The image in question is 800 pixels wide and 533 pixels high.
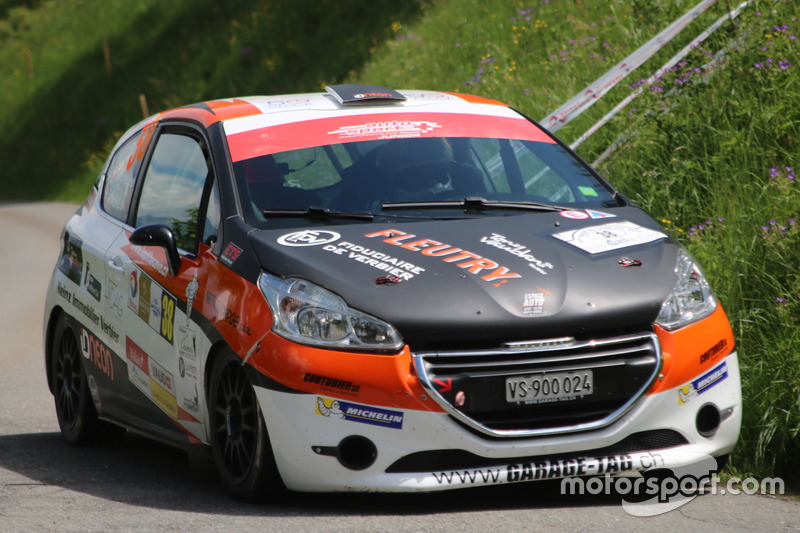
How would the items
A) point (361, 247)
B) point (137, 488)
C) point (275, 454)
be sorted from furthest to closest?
1. point (137, 488)
2. point (361, 247)
3. point (275, 454)

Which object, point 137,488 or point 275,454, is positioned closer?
point 275,454

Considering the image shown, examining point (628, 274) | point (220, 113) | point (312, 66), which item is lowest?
point (312, 66)

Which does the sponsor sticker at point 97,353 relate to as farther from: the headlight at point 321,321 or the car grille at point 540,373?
the car grille at point 540,373

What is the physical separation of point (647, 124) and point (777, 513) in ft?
16.3

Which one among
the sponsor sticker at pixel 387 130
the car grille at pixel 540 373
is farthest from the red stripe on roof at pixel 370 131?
the car grille at pixel 540 373

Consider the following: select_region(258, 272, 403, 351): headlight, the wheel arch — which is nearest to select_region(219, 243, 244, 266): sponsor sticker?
select_region(258, 272, 403, 351): headlight

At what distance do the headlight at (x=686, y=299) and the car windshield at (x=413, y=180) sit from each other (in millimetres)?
756

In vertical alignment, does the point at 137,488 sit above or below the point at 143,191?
below

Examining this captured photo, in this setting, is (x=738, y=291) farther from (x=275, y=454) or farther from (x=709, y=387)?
(x=275, y=454)

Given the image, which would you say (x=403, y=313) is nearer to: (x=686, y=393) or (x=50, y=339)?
(x=686, y=393)

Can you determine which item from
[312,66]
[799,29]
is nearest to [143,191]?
[799,29]

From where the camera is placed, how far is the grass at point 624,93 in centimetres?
625

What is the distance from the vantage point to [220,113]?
614 centimetres

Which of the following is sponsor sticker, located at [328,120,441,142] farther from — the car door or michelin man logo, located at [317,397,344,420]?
michelin man logo, located at [317,397,344,420]
